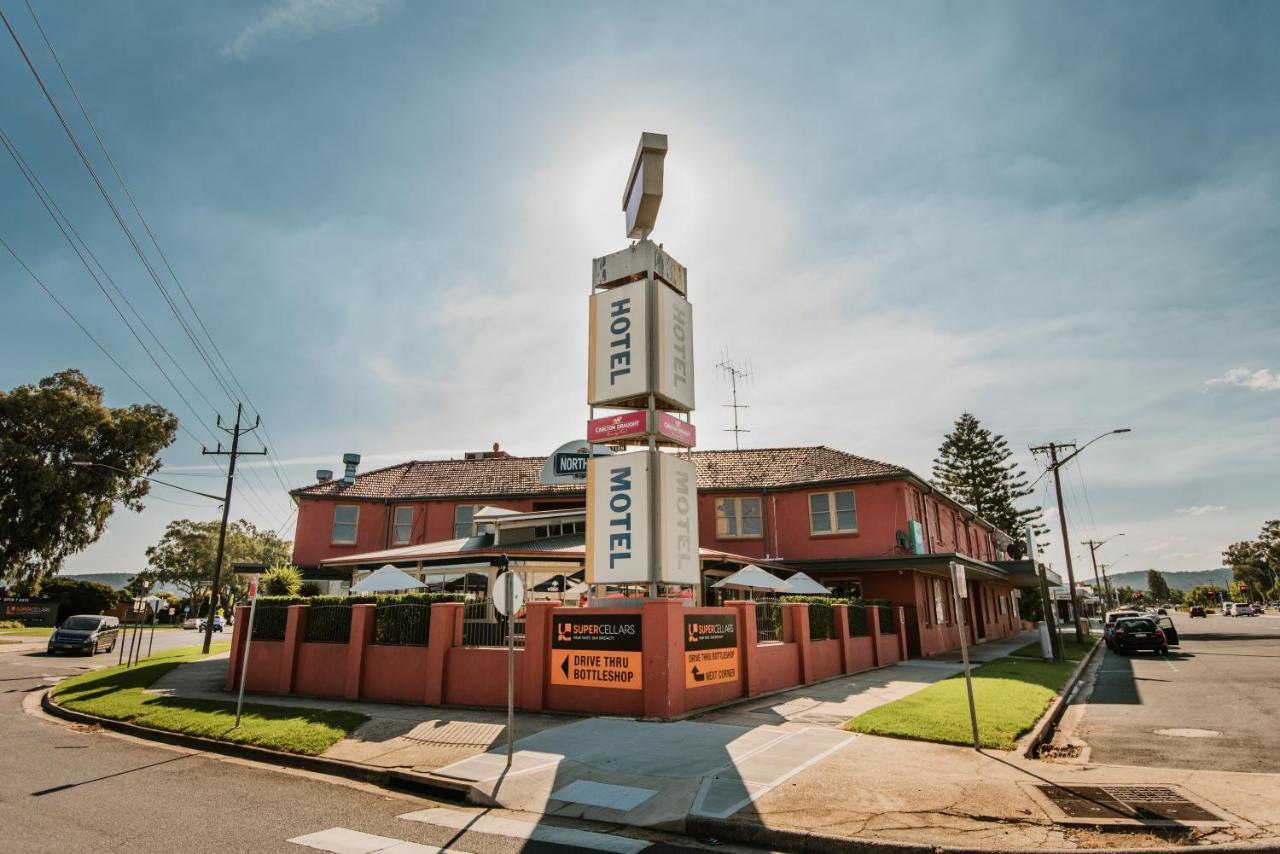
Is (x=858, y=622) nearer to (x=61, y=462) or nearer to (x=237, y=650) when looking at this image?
(x=237, y=650)

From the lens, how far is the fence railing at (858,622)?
19.4 metres

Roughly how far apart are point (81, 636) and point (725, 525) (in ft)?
88.2

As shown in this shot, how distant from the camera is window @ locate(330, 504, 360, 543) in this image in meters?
29.5

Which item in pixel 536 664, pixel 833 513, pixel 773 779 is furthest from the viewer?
pixel 833 513

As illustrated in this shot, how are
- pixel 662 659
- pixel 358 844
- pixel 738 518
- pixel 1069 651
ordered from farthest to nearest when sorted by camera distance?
pixel 738 518, pixel 1069 651, pixel 662 659, pixel 358 844

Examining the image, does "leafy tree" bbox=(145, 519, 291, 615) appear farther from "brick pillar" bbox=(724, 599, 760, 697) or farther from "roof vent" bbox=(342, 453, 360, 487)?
"brick pillar" bbox=(724, 599, 760, 697)

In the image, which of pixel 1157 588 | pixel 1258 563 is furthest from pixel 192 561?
pixel 1157 588

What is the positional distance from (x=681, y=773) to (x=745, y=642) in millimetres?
6216

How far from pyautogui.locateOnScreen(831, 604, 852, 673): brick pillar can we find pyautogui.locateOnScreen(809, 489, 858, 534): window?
7.92 m

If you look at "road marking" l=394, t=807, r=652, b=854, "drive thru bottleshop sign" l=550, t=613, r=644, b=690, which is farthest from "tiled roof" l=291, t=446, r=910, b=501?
"road marking" l=394, t=807, r=652, b=854

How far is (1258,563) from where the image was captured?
109 metres

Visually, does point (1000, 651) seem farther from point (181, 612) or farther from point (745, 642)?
point (181, 612)

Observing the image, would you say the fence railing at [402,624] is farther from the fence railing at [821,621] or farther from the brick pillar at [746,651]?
the fence railing at [821,621]

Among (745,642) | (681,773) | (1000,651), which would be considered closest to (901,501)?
(1000,651)
